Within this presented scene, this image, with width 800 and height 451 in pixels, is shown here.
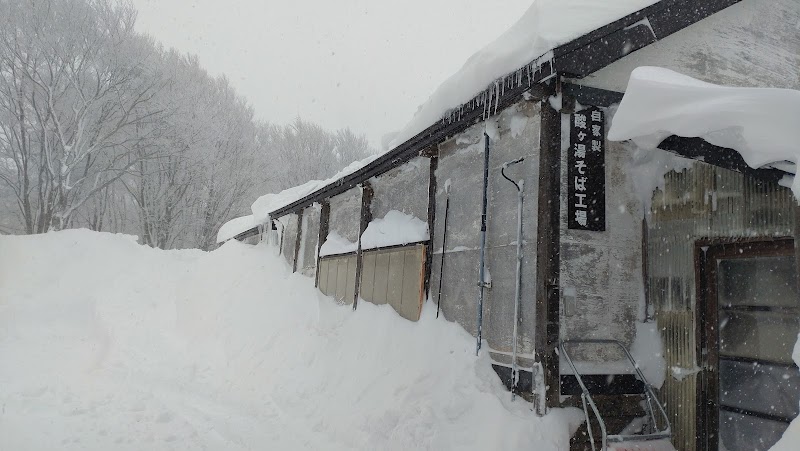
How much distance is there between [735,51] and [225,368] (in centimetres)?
1114

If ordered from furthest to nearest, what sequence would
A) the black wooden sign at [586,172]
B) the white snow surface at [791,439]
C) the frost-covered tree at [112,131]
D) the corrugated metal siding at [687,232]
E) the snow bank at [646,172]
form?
the frost-covered tree at [112,131] → the snow bank at [646,172] → the black wooden sign at [586,172] → the corrugated metal siding at [687,232] → the white snow surface at [791,439]

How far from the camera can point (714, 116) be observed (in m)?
4.29

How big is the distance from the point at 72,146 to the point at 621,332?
2209 cm

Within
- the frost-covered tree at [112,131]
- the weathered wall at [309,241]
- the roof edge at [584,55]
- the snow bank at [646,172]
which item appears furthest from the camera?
the frost-covered tree at [112,131]

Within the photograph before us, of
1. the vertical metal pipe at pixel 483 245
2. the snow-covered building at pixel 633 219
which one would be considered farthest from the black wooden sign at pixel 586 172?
the vertical metal pipe at pixel 483 245

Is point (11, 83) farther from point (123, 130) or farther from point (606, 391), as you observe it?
point (606, 391)

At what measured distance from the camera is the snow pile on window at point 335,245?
445 inches

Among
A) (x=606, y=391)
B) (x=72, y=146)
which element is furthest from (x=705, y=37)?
(x=72, y=146)

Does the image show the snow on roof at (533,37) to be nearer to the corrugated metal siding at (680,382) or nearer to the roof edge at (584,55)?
the roof edge at (584,55)

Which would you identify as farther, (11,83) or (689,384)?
(11,83)

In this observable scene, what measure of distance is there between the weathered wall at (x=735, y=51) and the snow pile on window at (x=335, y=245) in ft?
22.0

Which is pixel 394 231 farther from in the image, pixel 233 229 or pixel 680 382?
pixel 233 229

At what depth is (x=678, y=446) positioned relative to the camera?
5594 millimetres

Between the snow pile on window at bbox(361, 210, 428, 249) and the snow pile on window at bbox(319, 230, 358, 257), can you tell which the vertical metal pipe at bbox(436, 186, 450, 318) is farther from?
the snow pile on window at bbox(319, 230, 358, 257)
